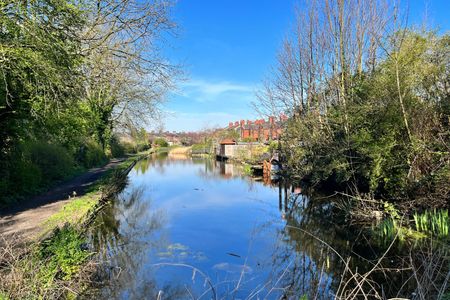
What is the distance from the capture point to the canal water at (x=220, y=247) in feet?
21.2

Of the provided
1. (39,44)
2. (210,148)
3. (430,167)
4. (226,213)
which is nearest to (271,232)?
(226,213)

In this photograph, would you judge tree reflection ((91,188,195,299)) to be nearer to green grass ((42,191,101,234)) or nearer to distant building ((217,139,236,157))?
green grass ((42,191,101,234))

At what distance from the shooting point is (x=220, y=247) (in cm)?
910

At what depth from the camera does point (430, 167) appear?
889 centimetres

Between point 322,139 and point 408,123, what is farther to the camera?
point 322,139

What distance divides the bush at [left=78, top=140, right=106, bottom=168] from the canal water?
9559 millimetres

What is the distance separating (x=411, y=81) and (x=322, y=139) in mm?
5337

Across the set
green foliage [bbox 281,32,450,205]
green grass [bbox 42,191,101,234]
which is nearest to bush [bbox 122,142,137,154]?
green grass [bbox 42,191,101,234]

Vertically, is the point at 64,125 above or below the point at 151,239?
above

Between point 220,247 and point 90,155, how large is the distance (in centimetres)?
1940

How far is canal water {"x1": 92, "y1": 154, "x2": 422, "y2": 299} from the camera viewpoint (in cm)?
646

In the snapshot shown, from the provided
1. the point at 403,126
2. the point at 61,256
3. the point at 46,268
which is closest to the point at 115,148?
the point at 403,126

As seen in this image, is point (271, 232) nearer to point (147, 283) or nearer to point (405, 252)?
point (405, 252)

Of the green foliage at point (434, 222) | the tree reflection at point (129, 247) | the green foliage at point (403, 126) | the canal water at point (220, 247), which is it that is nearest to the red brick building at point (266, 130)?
the canal water at point (220, 247)
